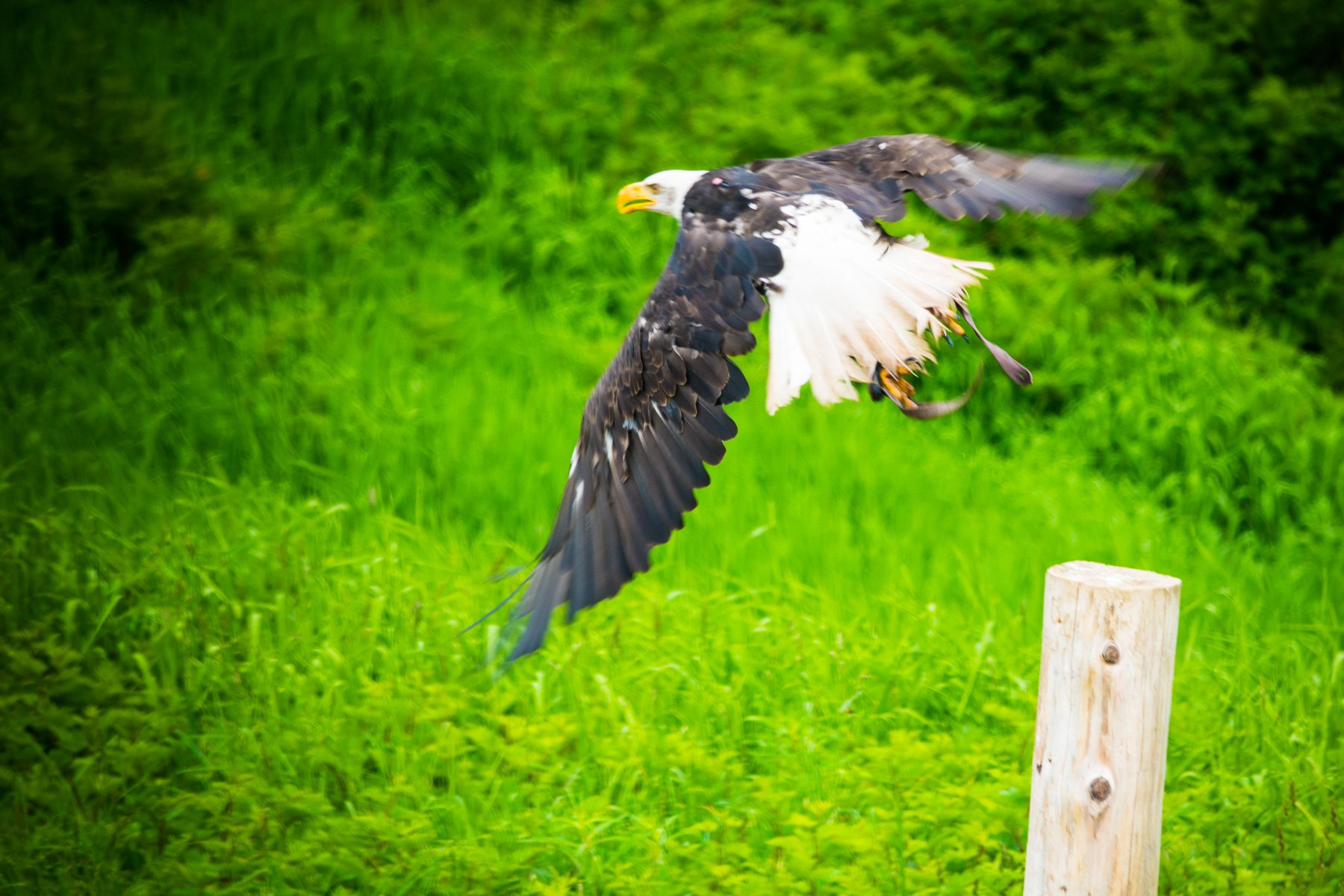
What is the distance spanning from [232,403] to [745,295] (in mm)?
2892

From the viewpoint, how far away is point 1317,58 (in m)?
6.44

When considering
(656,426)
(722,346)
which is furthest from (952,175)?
(656,426)

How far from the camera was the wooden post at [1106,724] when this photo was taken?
6.58 ft

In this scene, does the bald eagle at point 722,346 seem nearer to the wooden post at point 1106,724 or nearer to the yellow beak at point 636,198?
the yellow beak at point 636,198

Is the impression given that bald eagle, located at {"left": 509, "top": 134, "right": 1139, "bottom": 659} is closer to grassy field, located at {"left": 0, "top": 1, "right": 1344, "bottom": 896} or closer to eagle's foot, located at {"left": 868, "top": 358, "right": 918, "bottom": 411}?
eagle's foot, located at {"left": 868, "top": 358, "right": 918, "bottom": 411}

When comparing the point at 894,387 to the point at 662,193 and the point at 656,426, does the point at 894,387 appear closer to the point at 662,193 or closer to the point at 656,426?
the point at 656,426

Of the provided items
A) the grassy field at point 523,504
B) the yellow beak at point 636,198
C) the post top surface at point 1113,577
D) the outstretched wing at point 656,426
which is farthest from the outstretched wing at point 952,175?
the grassy field at point 523,504

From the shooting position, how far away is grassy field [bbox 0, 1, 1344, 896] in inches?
120

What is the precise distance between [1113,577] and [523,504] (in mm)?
2709

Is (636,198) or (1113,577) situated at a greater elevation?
(636,198)

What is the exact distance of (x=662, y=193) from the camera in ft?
10.5

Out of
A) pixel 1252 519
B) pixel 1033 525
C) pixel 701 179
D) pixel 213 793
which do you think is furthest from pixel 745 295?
pixel 1252 519

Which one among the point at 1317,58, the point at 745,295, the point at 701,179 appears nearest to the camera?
the point at 745,295

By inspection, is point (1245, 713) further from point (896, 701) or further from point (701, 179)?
point (701, 179)
